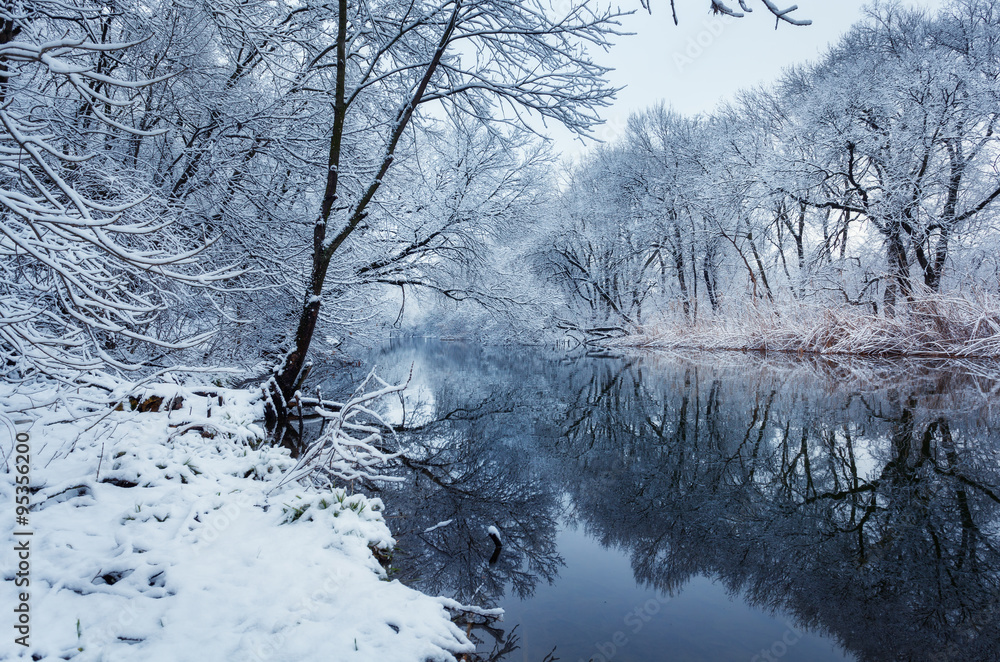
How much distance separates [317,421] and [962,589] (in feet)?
18.0

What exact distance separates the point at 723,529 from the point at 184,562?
2680 mm

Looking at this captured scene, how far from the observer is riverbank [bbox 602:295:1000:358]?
8.85 metres

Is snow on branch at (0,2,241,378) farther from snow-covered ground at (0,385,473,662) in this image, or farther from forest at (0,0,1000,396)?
snow-covered ground at (0,385,473,662)

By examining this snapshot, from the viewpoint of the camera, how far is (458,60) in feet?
14.4

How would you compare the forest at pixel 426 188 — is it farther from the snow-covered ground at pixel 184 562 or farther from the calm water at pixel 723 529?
the calm water at pixel 723 529

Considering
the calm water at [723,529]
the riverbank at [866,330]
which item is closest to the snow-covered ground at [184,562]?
the calm water at [723,529]

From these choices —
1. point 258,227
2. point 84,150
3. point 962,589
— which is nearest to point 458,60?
point 258,227

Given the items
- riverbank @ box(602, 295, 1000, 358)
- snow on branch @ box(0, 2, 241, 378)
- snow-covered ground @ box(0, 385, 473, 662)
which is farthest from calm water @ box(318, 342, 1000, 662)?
riverbank @ box(602, 295, 1000, 358)

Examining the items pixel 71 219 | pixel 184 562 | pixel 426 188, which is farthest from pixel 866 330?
pixel 71 219

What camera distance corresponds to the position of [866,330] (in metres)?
10.3

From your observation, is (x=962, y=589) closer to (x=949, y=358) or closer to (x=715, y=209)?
(x=949, y=358)

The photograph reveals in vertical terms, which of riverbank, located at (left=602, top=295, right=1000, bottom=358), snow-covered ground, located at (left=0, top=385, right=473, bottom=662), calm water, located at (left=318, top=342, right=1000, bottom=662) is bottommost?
calm water, located at (left=318, top=342, right=1000, bottom=662)

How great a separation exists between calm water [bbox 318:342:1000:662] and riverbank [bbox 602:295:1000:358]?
4.86 metres

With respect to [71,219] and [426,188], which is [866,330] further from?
[71,219]
